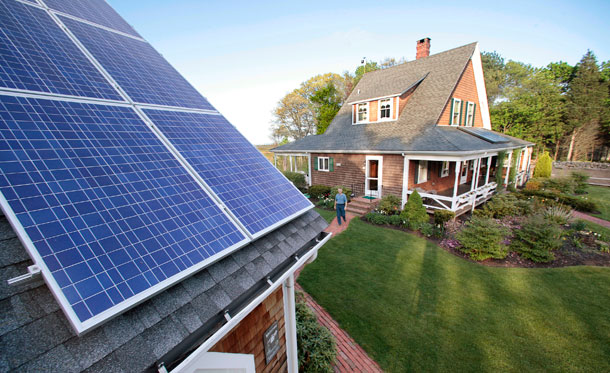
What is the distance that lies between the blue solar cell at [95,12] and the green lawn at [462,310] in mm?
7526

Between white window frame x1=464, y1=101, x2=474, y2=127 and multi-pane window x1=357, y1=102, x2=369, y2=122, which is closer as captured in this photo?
white window frame x1=464, y1=101, x2=474, y2=127

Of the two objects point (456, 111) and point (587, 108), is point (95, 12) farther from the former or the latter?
point (587, 108)

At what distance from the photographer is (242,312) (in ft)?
7.34

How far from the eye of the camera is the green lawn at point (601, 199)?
1260 cm

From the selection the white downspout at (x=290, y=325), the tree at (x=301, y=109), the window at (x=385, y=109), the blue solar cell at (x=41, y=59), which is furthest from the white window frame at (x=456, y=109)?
the tree at (x=301, y=109)

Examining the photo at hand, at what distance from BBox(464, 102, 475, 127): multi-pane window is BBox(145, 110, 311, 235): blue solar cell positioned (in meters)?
17.2

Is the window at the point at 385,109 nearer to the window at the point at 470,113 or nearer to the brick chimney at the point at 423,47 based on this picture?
the window at the point at 470,113

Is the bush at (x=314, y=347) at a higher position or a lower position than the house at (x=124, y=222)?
lower

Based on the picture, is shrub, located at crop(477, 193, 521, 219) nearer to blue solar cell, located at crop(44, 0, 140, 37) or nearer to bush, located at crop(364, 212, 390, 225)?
bush, located at crop(364, 212, 390, 225)

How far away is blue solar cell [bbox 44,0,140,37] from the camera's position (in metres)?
4.09

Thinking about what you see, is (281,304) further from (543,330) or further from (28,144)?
(543,330)

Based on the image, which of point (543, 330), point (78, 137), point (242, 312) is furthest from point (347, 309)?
point (78, 137)

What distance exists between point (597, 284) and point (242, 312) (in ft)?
32.5

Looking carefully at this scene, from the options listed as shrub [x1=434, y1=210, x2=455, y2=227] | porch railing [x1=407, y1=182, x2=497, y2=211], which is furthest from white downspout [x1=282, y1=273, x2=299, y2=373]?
porch railing [x1=407, y1=182, x2=497, y2=211]
